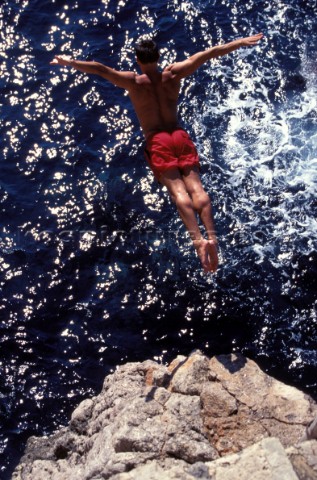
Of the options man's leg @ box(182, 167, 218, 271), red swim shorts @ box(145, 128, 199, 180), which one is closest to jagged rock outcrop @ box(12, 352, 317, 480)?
man's leg @ box(182, 167, 218, 271)

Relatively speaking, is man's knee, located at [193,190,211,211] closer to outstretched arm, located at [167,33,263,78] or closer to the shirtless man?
the shirtless man

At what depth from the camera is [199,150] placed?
12586mm

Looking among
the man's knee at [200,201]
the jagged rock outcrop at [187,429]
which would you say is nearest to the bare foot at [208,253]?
the man's knee at [200,201]

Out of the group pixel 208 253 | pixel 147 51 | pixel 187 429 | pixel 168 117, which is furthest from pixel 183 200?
pixel 187 429

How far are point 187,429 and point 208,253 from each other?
252 cm

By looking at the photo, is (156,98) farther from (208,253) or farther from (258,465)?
(258,465)

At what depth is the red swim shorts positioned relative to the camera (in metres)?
9.32

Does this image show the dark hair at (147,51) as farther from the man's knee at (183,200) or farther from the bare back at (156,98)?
the man's knee at (183,200)

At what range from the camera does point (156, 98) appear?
31.6 ft

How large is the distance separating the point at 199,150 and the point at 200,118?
930 millimetres

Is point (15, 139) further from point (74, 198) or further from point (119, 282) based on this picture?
point (119, 282)

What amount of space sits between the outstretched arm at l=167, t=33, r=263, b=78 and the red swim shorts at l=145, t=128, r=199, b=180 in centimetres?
96

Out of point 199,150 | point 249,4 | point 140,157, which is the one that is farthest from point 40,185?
point 249,4

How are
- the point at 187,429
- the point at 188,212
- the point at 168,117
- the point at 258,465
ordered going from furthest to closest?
the point at 168,117 → the point at 188,212 → the point at 187,429 → the point at 258,465
